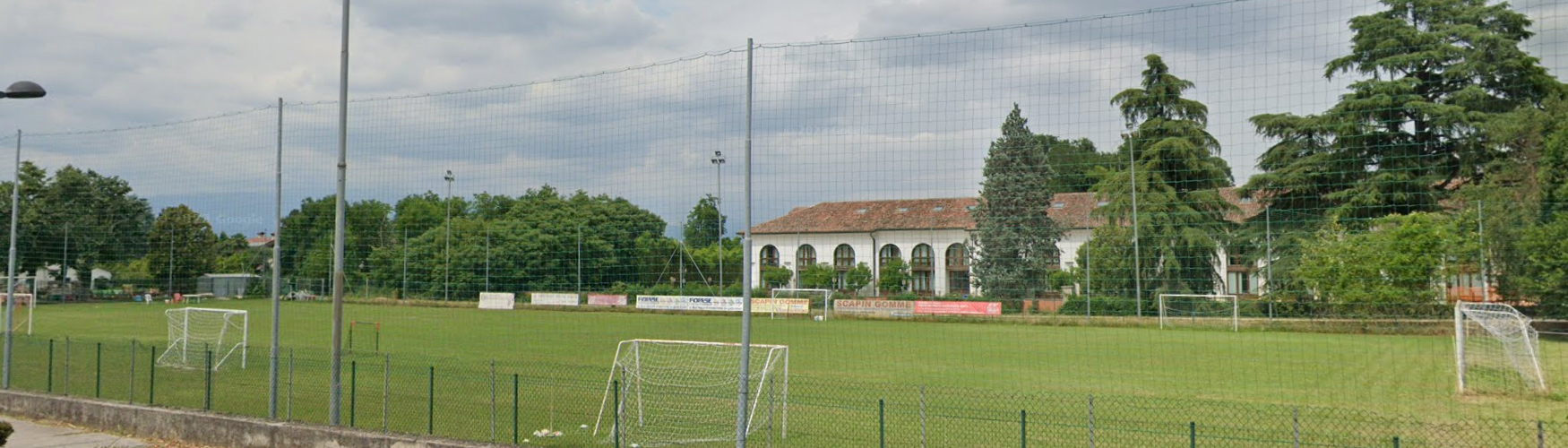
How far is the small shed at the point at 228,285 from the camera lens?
1761 inches

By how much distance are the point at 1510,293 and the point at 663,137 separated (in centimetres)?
1766

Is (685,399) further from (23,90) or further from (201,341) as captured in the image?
(201,341)

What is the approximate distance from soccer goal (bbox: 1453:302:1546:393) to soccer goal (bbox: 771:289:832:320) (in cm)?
2013

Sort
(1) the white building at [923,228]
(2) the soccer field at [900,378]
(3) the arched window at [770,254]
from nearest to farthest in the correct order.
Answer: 1. (2) the soccer field at [900,378]
2. (1) the white building at [923,228]
3. (3) the arched window at [770,254]

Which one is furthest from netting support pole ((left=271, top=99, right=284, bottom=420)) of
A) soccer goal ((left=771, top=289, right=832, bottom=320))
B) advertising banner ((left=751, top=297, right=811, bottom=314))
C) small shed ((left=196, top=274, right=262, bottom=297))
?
small shed ((left=196, top=274, right=262, bottom=297))

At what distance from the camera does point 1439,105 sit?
1448 centimetres

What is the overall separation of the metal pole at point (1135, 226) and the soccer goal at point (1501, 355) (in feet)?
16.3

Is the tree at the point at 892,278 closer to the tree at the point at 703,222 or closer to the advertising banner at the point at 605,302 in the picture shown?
the advertising banner at the point at 605,302

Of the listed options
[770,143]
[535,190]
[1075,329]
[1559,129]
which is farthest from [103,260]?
[1559,129]

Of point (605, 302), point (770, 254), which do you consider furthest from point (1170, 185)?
point (605, 302)

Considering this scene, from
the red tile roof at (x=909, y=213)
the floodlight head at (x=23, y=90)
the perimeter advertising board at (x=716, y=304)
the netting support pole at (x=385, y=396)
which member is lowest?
the netting support pole at (x=385, y=396)

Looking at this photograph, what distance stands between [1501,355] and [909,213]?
40.4 feet

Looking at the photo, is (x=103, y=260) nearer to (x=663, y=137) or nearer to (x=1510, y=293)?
(x=663, y=137)

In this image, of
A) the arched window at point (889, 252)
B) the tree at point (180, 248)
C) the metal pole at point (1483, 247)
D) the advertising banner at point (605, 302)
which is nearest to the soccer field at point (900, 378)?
the advertising banner at point (605, 302)
